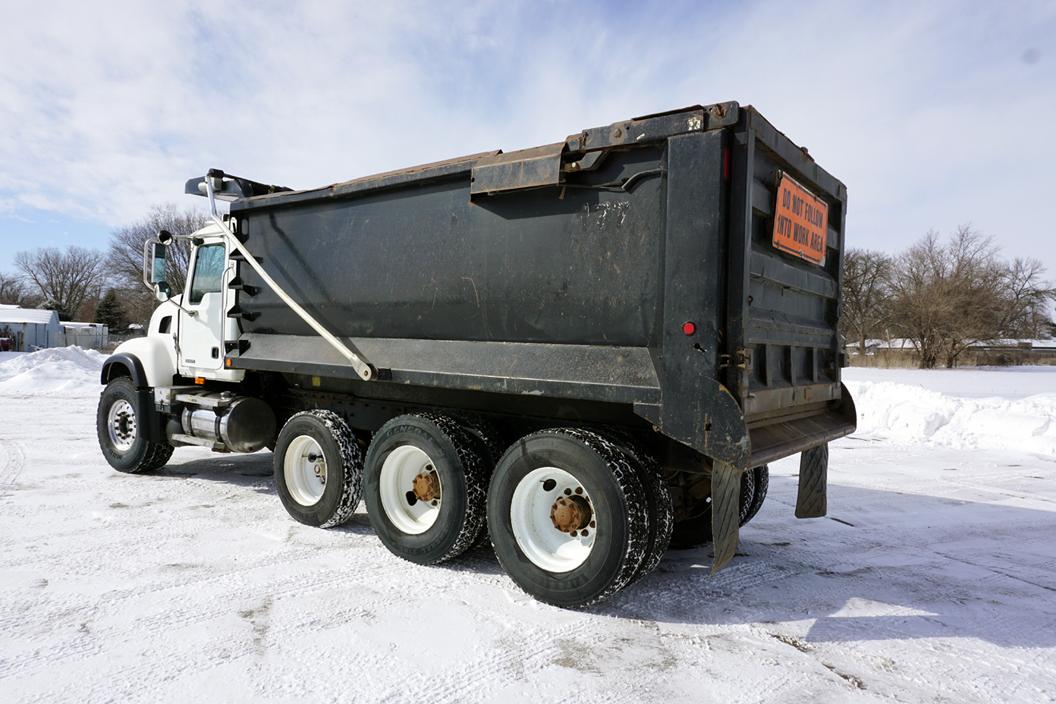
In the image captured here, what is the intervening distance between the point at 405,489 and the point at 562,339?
179cm

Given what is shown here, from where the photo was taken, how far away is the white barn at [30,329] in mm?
49984

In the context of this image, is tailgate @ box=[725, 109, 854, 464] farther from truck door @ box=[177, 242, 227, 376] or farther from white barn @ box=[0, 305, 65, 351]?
white barn @ box=[0, 305, 65, 351]

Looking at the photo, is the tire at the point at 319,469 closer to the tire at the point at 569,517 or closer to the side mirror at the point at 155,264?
the tire at the point at 569,517

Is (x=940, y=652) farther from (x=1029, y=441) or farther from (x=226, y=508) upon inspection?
(x=1029, y=441)

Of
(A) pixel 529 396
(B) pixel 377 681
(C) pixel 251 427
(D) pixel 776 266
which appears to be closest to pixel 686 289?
(D) pixel 776 266

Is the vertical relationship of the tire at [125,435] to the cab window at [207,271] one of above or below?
below

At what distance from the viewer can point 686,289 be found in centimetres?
353

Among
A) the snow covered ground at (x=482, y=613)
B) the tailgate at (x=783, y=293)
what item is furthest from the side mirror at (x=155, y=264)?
the tailgate at (x=783, y=293)

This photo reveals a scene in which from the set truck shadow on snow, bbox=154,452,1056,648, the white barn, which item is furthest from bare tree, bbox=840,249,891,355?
the white barn

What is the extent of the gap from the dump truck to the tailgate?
0.02 m

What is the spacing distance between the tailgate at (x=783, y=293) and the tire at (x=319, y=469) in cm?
313

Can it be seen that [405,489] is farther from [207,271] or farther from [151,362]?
[151,362]

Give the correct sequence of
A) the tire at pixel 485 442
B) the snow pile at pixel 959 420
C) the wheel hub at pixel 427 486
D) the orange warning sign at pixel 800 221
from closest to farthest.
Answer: the orange warning sign at pixel 800 221 < the tire at pixel 485 442 < the wheel hub at pixel 427 486 < the snow pile at pixel 959 420

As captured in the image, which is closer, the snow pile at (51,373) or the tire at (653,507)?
the tire at (653,507)
